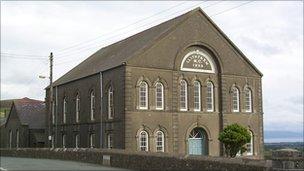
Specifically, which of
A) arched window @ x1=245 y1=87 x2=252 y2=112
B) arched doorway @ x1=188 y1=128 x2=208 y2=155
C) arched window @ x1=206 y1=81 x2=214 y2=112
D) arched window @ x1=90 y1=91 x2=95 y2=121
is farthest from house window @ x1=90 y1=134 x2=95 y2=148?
arched window @ x1=245 y1=87 x2=252 y2=112

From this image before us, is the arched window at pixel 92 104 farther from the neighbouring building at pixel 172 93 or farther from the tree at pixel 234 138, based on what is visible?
the tree at pixel 234 138

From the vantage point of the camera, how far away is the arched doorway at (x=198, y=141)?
1706 inches

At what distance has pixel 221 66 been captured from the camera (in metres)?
45.0

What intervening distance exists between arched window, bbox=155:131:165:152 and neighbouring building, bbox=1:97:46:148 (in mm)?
25532

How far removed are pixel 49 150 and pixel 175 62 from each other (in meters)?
13.1

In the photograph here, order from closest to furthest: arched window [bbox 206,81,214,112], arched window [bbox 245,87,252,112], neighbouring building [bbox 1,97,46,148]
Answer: arched window [bbox 206,81,214,112], arched window [bbox 245,87,252,112], neighbouring building [bbox 1,97,46,148]

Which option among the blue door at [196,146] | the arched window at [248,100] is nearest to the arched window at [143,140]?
the blue door at [196,146]

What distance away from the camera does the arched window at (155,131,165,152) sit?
40844 millimetres

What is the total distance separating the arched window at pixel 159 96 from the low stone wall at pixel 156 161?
817cm

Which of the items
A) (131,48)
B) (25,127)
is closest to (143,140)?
(131,48)

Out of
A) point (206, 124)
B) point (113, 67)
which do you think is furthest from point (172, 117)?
point (113, 67)

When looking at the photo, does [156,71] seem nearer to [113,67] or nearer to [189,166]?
[113,67]

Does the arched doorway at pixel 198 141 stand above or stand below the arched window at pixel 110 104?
below

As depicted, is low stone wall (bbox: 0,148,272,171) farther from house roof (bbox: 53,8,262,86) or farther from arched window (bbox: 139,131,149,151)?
house roof (bbox: 53,8,262,86)
